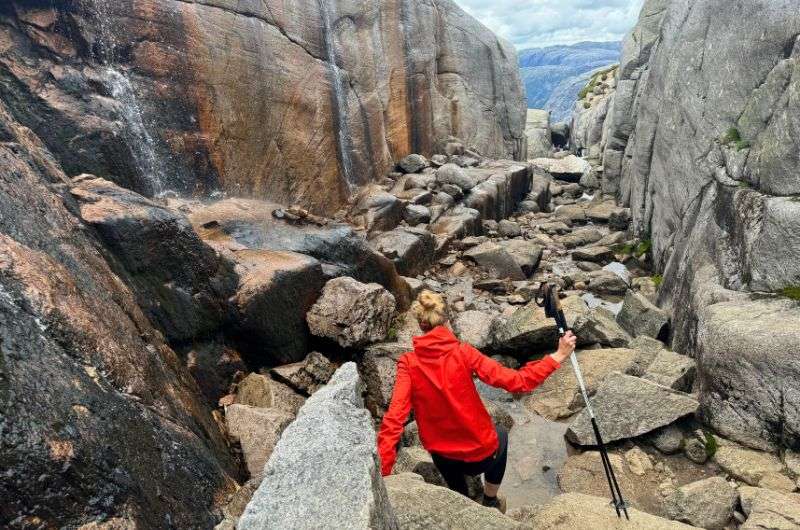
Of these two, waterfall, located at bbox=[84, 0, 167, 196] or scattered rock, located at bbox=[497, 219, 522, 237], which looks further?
scattered rock, located at bbox=[497, 219, 522, 237]

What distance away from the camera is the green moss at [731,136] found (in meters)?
15.7

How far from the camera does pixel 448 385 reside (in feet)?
22.1

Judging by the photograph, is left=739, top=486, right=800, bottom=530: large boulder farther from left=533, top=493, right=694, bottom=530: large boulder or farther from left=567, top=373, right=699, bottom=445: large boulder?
left=567, top=373, right=699, bottom=445: large boulder

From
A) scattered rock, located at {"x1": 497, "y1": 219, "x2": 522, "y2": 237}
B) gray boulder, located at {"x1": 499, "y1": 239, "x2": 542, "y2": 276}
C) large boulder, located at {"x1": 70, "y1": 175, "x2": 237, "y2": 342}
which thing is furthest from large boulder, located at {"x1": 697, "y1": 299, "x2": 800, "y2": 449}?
scattered rock, located at {"x1": 497, "y1": 219, "x2": 522, "y2": 237}

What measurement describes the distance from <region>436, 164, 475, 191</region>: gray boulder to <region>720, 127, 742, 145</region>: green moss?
57.3ft

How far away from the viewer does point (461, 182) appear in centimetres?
3281

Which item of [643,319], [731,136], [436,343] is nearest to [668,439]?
[643,319]

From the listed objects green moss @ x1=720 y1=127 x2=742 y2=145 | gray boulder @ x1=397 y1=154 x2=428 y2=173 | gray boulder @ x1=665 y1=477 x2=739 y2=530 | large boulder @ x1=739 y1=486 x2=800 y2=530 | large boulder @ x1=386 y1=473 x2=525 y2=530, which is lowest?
gray boulder @ x1=397 y1=154 x2=428 y2=173

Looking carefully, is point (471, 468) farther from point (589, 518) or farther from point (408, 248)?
point (408, 248)

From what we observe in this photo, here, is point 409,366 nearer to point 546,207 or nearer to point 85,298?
point 85,298

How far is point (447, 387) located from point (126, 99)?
1904cm

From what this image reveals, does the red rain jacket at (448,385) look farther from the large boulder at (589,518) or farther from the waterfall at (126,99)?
the waterfall at (126,99)

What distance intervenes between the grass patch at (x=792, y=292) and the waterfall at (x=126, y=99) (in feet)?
66.3

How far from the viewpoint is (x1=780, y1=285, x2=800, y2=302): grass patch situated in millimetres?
10836
